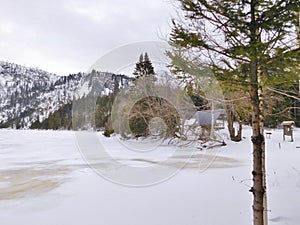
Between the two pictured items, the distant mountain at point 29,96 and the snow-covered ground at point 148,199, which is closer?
the snow-covered ground at point 148,199

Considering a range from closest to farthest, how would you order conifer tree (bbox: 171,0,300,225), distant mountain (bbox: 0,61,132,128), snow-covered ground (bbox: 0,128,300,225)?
conifer tree (bbox: 171,0,300,225), snow-covered ground (bbox: 0,128,300,225), distant mountain (bbox: 0,61,132,128)

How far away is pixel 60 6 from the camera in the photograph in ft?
39.0

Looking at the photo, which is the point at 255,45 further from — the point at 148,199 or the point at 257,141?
the point at 148,199

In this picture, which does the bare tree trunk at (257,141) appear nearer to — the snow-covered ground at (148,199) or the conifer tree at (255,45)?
the conifer tree at (255,45)

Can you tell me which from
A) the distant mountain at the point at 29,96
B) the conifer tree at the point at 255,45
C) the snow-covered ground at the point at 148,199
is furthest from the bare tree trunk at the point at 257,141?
the distant mountain at the point at 29,96

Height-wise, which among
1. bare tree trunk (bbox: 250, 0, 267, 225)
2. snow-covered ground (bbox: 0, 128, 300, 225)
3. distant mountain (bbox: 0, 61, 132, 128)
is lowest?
snow-covered ground (bbox: 0, 128, 300, 225)

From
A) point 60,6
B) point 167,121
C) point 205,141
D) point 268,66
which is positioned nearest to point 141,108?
point 167,121

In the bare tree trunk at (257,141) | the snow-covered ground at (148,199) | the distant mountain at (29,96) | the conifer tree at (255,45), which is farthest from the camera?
the distant mountain at (29,96)

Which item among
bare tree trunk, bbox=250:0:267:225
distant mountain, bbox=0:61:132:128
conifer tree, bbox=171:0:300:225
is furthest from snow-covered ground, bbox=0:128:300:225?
distant mountain, bbox=0:61:132:128

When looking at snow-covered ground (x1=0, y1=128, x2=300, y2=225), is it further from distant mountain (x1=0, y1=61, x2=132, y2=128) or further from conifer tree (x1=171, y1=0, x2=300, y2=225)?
distant mountain (x1=0, y1=61, x2=132, y2=128)

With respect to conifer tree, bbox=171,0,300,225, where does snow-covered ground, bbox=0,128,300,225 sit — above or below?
below

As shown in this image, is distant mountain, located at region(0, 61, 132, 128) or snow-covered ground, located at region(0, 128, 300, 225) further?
distant mountain, located at region(0, 61, 132, 128)

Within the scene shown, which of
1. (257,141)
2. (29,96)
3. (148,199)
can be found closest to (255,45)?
(257,141)

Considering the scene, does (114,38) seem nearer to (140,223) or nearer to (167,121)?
(167,121)
